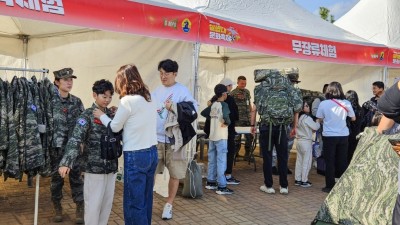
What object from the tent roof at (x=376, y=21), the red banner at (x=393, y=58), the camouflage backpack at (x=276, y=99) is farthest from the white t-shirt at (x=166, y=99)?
the tent roof at (x=376, y=21)

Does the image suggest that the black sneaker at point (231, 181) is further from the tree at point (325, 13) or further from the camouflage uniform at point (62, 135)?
the tree at point (325, 13)

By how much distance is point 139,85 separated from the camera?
Result: 10.4ft

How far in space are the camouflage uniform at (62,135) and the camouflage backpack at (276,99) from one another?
259 cm

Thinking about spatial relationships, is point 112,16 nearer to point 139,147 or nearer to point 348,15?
point 139,147

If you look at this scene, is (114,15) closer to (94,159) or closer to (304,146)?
(94,159)

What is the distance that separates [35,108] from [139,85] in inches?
45.3

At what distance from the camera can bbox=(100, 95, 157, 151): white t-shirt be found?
10.1 feet

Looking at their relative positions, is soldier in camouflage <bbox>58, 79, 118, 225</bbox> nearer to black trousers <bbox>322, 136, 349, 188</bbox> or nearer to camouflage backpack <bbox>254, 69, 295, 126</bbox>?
camouflage backpack <bbox>254, 69, 295, 126</bbox>

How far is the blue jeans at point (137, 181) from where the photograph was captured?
10.3 feet

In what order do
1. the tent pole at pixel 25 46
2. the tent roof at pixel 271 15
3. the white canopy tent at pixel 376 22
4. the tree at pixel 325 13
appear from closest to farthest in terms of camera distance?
1. the tent roof at pixel 271 15
2. the tent pole at pixel 25 46
3. the white canopy tent at pixel 376 22
4. the tree at pixel 325 13

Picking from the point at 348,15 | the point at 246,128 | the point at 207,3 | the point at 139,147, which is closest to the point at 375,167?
the point at 139,147

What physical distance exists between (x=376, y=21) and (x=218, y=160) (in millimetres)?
5461

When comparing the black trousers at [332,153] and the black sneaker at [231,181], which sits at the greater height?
the black trousers at [332,153]

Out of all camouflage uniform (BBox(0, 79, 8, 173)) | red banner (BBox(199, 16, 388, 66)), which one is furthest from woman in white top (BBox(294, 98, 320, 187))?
camouflage uniform (BBox(0, 79, 8, 173))
